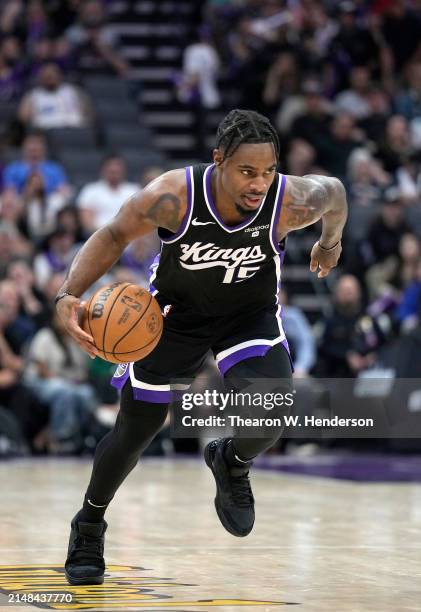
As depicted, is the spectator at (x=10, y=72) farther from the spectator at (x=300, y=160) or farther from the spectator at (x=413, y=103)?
the spectator at (x=413, y=103)

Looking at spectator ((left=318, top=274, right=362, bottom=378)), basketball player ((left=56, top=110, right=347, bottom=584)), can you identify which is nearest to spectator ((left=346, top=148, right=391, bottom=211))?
spectator ((left=318, top=274, right=362, bottom=378))

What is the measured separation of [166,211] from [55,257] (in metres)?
7.45

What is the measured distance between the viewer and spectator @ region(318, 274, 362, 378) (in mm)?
12180

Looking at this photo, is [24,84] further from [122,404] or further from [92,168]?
[122,404]

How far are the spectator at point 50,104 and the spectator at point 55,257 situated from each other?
2.32 m

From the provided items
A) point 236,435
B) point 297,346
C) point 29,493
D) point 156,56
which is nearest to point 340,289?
point 297,346

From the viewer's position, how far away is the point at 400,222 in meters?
13.5

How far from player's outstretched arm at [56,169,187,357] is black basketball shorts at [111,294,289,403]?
33 cm

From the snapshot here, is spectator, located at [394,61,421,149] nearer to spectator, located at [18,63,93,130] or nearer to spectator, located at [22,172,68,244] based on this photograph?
spectator, located at [18,63,93,130]

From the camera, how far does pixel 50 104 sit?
47.1 ft

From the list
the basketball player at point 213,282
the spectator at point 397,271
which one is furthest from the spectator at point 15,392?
the basketball player at point 213,282

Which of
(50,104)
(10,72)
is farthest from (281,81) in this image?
(10,72)

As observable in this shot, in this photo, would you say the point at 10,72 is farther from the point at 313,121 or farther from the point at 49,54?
the point at 313,121

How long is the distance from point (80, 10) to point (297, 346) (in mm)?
5838
